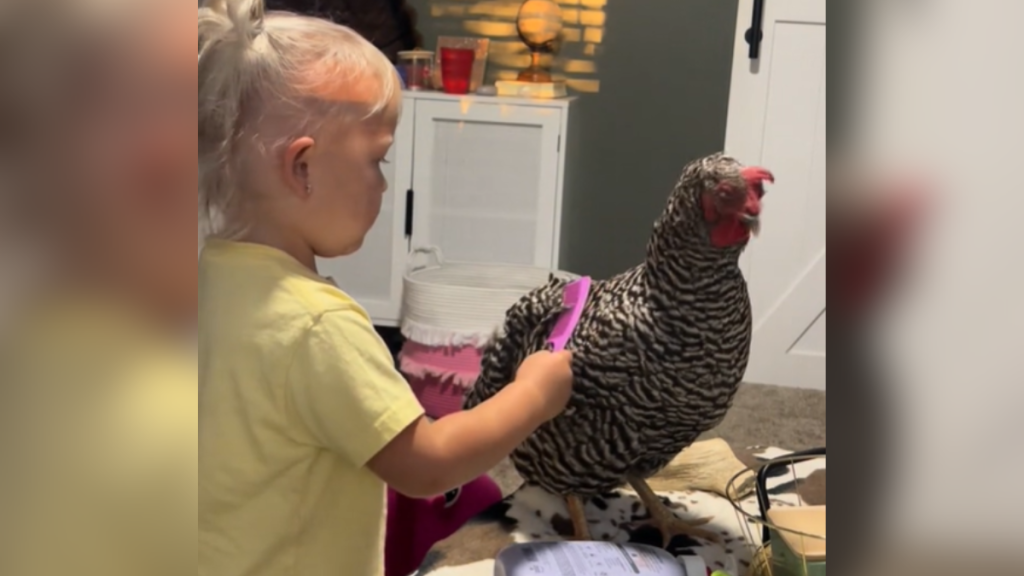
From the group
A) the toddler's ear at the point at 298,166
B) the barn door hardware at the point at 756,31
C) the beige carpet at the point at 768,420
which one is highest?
the barn door hardware at the point at 756,31

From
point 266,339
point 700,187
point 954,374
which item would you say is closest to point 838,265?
point 954,374

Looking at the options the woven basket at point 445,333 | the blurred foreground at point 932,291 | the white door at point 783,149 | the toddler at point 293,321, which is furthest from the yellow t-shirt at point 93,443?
the white door at point 783,149

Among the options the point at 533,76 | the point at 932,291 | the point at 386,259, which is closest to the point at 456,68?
the point at 533,76

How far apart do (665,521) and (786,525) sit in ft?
0.86

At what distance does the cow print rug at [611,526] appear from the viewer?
709mm

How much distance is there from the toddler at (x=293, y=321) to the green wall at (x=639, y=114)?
1.67 meters

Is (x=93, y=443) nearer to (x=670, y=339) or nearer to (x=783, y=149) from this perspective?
(x=670, y=339)

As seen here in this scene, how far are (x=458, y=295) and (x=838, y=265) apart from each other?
1464 mm

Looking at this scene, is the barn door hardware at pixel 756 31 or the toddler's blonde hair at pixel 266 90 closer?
Result: the toddler's blonde hair at pixel 266 90

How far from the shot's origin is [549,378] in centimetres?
67

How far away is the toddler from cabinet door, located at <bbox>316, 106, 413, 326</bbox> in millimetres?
1284

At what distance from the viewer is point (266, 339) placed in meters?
0.47

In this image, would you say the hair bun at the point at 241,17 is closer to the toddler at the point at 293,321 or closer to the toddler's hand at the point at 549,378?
the toddler at the point at 293,321

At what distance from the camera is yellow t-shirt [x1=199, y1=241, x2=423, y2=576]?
0.46m
